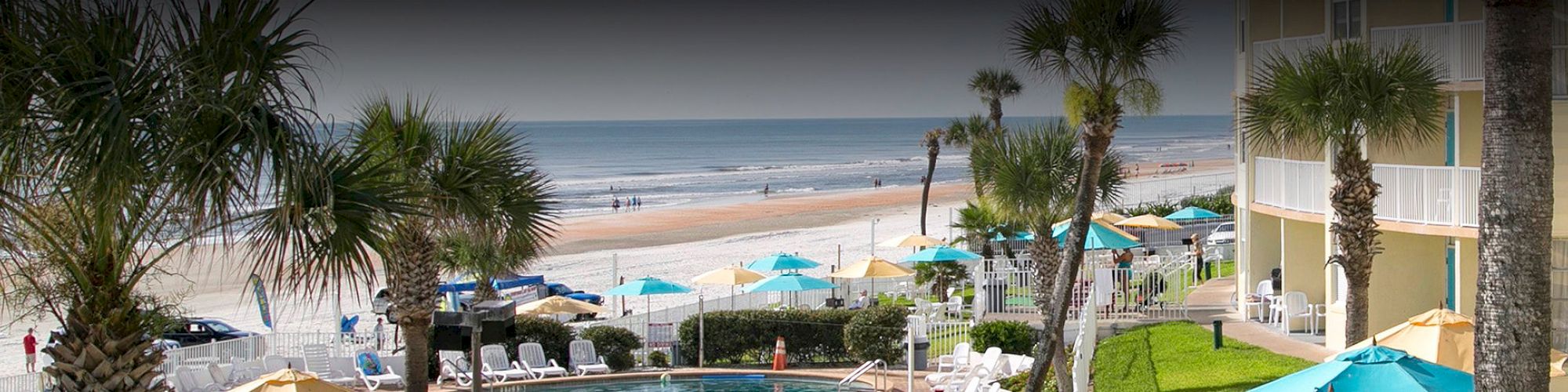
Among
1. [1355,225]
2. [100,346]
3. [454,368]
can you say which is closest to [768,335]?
[454,368]

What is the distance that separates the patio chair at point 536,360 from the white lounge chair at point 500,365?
0.18 m

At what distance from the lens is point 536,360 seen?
2164cm

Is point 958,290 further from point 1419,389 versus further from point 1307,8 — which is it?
point 1419,389

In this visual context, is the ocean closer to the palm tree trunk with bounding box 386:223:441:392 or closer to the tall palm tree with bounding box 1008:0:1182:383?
the palm tree trunk with bounding box 386:223:441:392

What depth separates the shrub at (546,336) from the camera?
883 inches

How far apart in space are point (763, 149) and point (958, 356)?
13948 centimetres

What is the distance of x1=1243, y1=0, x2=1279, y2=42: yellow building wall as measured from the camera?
24125mm

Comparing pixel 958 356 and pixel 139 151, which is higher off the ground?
pixel 139 151

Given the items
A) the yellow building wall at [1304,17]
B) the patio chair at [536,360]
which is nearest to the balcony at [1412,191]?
the yellow building wall at [1304,17]

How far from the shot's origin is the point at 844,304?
29000 millimetres

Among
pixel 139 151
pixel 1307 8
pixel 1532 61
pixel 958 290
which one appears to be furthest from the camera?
pixel 958 290

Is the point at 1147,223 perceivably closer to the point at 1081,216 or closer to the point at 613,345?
the point at 613,345

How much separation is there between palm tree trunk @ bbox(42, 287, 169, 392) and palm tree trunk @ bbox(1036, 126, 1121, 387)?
10816mm

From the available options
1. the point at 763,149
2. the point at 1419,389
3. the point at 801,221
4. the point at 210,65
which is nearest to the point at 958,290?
the point at 1419,389
